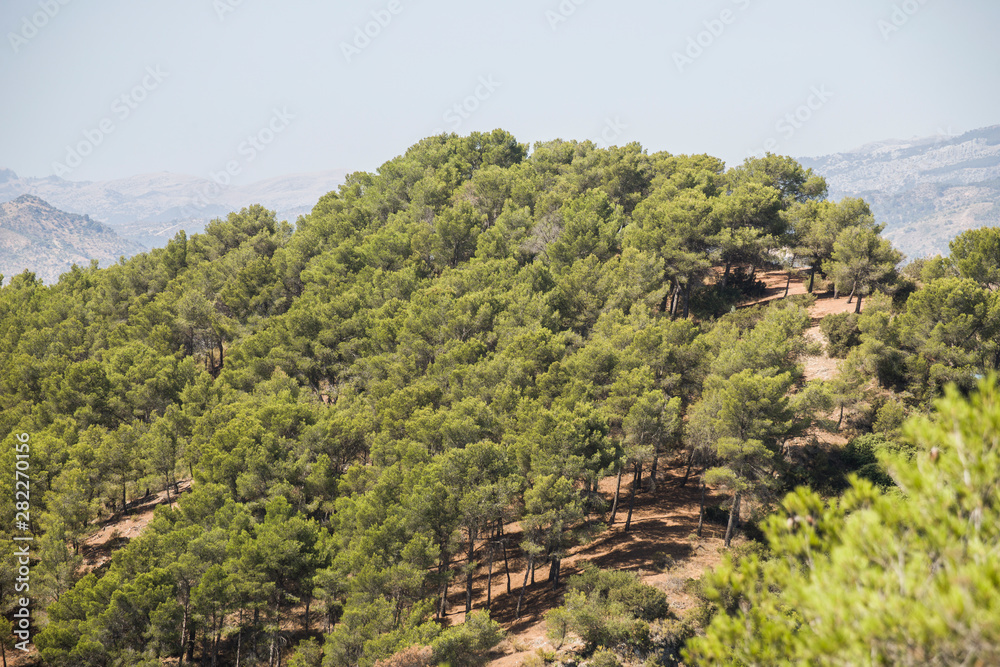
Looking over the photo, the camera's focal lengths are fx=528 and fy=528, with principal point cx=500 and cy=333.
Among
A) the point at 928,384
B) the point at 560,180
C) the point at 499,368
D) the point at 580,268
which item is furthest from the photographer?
the point at 560,180

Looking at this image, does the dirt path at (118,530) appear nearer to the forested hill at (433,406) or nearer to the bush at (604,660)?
the forested hill at (433,406)

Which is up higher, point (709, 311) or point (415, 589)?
point (709, 311)

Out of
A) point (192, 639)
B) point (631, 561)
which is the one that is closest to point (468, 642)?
point (631, 561)

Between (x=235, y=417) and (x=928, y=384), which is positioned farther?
(x=235, y=417)

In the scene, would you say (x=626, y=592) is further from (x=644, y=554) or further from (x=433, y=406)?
(x=433, y=406)

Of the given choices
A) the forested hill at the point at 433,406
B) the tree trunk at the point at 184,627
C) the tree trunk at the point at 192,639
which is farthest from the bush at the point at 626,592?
the tree trunk at the point at 192,639

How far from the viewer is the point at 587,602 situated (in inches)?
1060

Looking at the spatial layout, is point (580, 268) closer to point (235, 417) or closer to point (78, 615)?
point (235, 417)

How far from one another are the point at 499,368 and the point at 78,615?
29.2 meters

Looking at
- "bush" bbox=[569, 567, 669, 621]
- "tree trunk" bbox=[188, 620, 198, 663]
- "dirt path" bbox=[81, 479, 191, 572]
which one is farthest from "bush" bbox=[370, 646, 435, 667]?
"dirt path" bbox=[81, 479, 191, 572]

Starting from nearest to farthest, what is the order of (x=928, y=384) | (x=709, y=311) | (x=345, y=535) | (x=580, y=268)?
(x=345, y=535)
(x=928, y=384)
(x=580, y=268)
(x=709, y=311)

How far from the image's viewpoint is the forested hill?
29859 millimetres

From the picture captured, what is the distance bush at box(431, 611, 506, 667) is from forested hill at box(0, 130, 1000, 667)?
0.15 metres

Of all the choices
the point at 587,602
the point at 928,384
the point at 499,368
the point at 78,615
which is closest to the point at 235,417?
the point at 78,615
